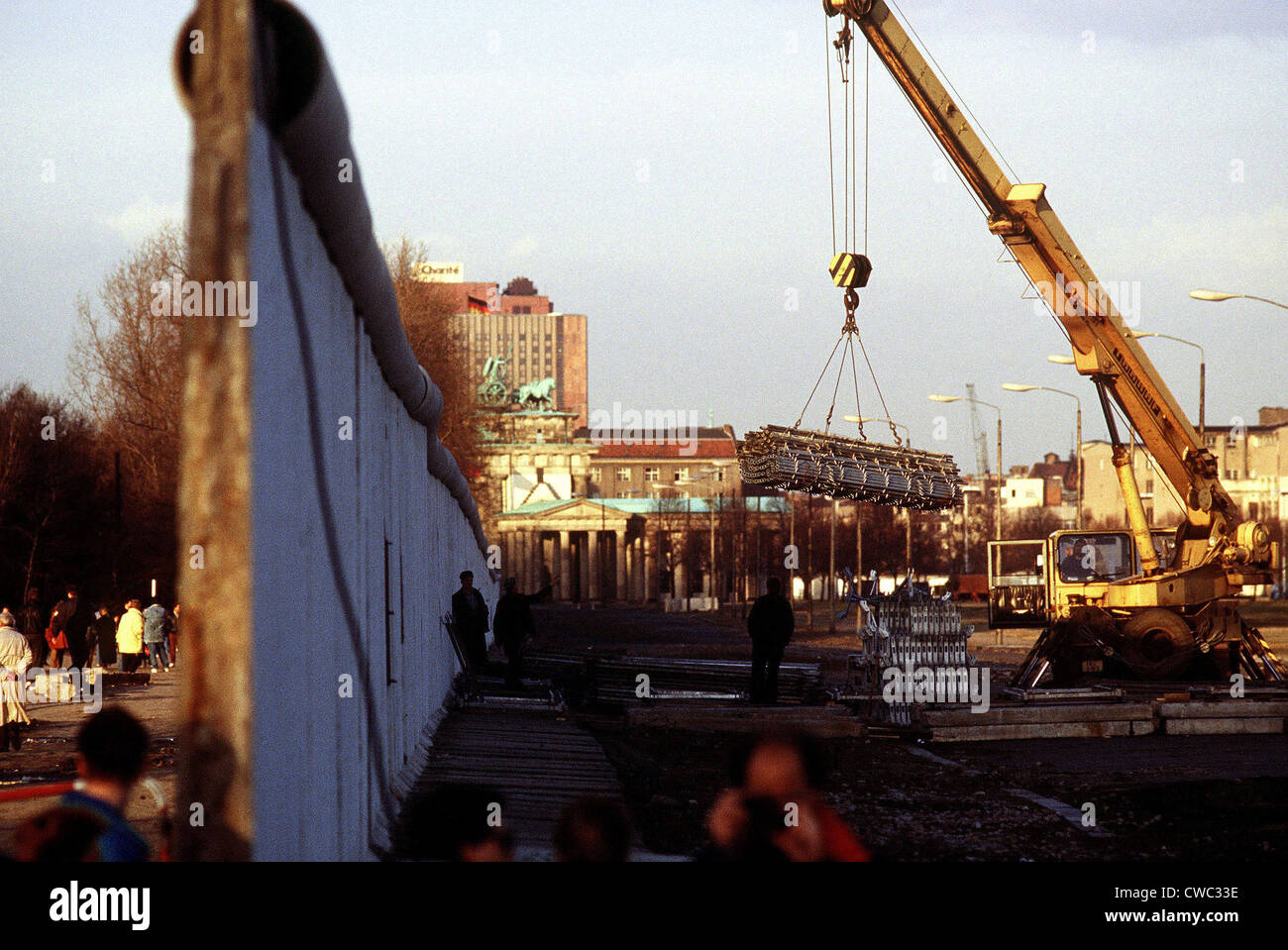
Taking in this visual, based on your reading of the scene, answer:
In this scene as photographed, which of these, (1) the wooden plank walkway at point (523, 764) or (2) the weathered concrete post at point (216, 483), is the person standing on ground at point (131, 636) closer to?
(1) the wooden plank walkway at point (523, 764)

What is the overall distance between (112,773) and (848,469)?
56.3 ft

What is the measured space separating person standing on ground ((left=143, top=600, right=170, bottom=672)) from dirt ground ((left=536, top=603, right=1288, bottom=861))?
682 inches

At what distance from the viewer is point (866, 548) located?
287 ft

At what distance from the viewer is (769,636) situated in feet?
65.1

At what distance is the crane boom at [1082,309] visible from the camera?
894 inches

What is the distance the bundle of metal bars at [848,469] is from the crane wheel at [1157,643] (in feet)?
14.5

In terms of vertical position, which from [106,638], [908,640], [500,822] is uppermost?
[500,822]

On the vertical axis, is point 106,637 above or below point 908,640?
below

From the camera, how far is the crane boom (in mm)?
22703

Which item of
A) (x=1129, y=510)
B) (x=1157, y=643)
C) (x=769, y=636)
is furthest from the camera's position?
(x=1129, y=510)

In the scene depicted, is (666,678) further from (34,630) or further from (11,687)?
(34,630)

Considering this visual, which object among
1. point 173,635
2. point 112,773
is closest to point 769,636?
point 112,773

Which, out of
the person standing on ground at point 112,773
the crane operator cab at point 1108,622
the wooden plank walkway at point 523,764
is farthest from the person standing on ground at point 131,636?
the person standing on ground at point 112,773
